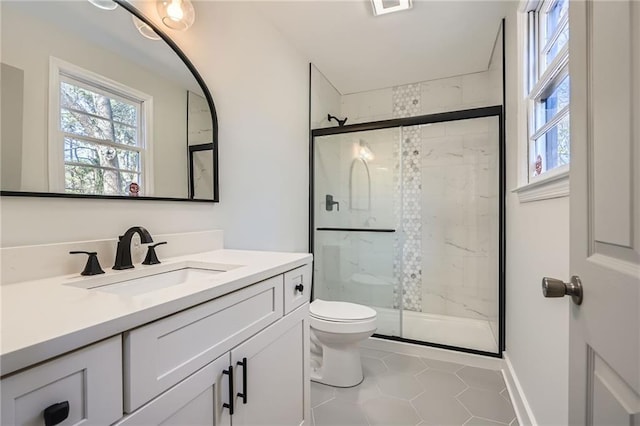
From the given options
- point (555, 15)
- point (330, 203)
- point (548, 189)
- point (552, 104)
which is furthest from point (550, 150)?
point (330, 203)

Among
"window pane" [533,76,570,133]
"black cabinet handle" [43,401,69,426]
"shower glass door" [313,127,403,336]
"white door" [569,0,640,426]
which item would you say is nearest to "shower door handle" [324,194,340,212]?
"shower glass door" [313,127,403,336]

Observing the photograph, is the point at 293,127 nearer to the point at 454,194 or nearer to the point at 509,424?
the point at 454,194

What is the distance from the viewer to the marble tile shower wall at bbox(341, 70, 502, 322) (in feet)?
9.25

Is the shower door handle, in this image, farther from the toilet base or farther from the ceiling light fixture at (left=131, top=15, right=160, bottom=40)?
the ceiling light fixture at (left=131, top=15, right=160, bottom=40)

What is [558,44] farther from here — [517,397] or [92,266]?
[92,266]

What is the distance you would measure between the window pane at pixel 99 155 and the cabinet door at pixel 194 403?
2.66 ft

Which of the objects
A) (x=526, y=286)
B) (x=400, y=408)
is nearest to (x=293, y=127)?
(x=526, y=286)

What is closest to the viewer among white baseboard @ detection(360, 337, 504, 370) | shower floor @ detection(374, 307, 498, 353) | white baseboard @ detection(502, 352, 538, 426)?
white baseboard @ detection(502, 352, 538, 426)

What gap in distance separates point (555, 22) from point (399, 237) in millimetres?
1805

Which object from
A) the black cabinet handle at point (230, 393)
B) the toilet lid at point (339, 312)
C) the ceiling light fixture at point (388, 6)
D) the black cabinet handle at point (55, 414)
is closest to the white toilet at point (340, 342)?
the toilet lid at point (339, 312)

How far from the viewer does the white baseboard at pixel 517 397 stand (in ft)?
4.66

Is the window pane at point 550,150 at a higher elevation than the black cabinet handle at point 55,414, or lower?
higher

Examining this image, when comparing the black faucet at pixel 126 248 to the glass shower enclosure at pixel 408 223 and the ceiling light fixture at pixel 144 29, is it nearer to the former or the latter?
the ceiling light fixture at pixel 144 29

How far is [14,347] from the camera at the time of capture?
43 cm
